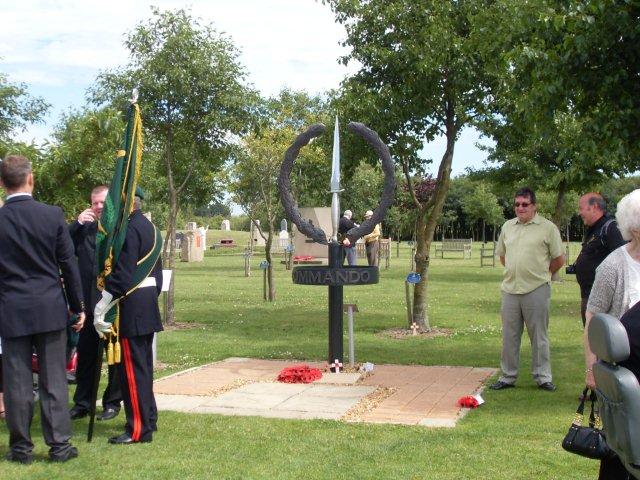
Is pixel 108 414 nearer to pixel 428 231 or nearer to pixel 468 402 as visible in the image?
pixel 468 402

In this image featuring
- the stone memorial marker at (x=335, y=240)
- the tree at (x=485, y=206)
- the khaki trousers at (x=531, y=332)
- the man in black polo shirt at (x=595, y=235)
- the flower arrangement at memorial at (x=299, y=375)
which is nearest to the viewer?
the man in black polo shirt at (x=595, y=235)

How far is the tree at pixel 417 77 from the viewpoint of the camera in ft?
38.8

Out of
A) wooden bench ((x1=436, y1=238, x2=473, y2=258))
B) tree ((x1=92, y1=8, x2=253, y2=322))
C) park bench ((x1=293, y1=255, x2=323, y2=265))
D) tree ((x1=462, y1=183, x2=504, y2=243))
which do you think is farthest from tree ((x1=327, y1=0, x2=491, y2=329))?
tree ((x1=462, y1=183, x2=504, y2=243))

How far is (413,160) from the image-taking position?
43.4ft

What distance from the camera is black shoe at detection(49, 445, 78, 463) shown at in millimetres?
5855

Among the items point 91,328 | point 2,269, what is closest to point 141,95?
point 91,328

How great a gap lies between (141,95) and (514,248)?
315 inches

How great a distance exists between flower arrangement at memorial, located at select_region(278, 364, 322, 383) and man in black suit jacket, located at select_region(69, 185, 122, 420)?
2022mm

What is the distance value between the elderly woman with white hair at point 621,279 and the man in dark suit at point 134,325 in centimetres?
352

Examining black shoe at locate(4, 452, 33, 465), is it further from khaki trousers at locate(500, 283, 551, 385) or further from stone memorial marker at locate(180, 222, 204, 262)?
stone memorial marker at locate(180, 222, 204, 262)

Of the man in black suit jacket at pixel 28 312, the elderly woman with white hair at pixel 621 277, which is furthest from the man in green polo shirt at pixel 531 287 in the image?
the man in black suit jacket at pixel 28 312

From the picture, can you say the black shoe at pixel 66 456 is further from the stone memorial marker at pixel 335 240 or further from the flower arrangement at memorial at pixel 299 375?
the stone memorial marker at pixel 335 240

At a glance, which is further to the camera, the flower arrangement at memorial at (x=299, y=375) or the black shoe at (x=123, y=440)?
the flower arrangement at memorial at (x=299, y=375)

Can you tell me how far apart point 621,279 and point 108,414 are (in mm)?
4803
